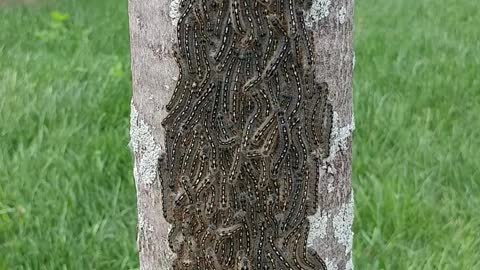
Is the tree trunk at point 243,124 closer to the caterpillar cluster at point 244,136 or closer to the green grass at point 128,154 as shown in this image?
the caterpillar cluster at point 244,136

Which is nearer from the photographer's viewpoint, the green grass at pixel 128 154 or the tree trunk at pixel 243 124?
the tree trunk at pixel 243 124

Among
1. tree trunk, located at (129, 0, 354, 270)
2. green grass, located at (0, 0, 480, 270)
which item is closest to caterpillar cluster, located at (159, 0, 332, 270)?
tree trunk, located at (129, 0, 354, 270)

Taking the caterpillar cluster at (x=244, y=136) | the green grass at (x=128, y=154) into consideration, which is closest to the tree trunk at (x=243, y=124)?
the caterpillar cluster at (x=244, y=136)

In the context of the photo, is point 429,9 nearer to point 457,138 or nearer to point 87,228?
point 457,138

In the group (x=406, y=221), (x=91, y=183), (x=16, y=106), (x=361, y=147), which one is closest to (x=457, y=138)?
(x=361, y=147)

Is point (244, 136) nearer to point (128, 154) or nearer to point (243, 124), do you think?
point (243, 124)

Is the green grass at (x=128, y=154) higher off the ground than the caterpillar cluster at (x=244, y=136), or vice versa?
the caterpillar cluster at (x=244, y=136)

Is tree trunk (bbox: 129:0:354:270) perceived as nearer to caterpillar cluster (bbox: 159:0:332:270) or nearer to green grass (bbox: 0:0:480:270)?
caterpillar cluster (bbox: 159:0:332:270)
